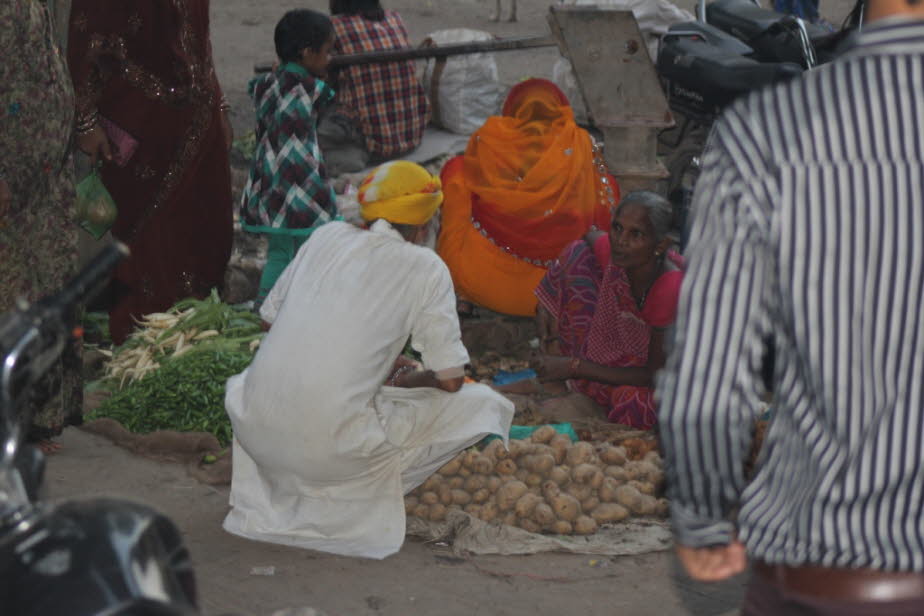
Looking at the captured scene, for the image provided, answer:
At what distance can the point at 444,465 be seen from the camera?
4617mm

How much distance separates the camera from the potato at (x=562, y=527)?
4.39 m

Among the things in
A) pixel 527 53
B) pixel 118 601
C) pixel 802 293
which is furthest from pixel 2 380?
pixel 527 53

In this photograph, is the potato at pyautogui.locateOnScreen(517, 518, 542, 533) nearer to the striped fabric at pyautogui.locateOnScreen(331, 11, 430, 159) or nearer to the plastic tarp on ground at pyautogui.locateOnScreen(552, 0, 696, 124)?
the striped fabric at pyautogui.locateOnScreen(331, 11, 430, 159)

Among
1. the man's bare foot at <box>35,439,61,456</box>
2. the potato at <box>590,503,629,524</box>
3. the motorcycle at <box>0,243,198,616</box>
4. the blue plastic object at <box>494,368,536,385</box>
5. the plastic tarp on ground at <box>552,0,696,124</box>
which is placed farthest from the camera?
the plastic tarp on ground at <box>552,0,696,124</box>

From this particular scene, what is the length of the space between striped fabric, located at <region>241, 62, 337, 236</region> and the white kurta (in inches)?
77.7

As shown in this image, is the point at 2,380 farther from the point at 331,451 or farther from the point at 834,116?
the point at 331,451

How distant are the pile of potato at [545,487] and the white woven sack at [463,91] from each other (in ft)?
14.9

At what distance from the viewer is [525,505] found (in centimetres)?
441

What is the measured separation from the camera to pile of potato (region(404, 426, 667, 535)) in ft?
14.5

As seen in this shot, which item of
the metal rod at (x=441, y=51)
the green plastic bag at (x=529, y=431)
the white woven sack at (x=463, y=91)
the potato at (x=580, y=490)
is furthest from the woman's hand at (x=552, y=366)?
the white woven sack at (x=463, y=91)

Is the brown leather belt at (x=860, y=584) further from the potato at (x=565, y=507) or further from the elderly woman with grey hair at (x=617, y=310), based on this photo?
the elderly woman with grey hair at (x=617, y=310)

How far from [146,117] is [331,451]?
3.00 m

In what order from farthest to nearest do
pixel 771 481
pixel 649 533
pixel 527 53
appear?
pixel 527 53
pixel 649 533
pixel 771 481

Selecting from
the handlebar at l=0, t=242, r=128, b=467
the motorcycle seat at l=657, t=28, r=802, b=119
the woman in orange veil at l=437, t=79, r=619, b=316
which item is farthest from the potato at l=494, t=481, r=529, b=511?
the motorcycle seat at l=657, t=28, r=802, b=119
